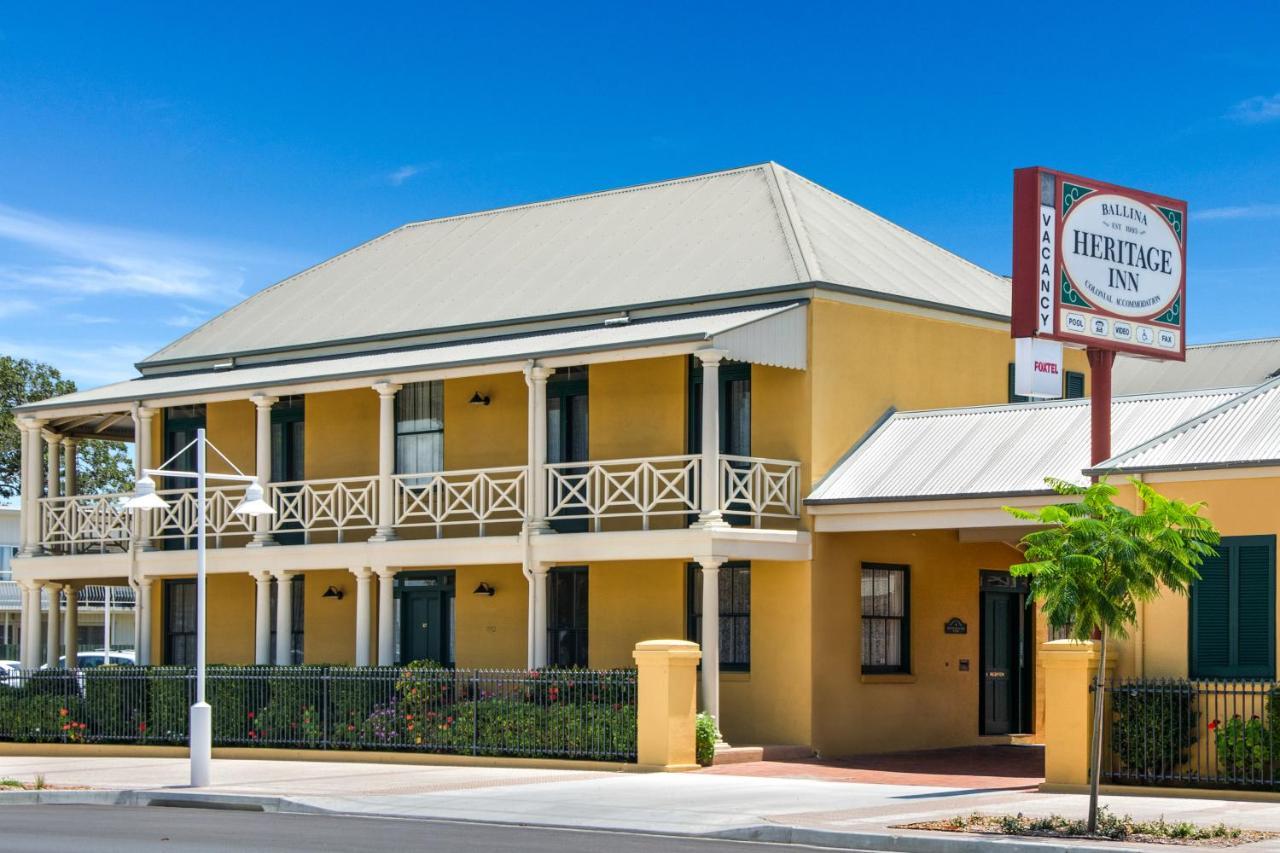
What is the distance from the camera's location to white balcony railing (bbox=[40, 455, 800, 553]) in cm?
2506

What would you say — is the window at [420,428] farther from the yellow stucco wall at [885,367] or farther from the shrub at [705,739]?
the shrub at [705,739]

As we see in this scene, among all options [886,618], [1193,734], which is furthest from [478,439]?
[1193,734]

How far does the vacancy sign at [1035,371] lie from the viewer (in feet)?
90.3

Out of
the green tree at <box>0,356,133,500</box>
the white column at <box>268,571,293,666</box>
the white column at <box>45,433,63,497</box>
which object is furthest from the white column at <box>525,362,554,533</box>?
the green tree at <box>0,356,133,500</box>

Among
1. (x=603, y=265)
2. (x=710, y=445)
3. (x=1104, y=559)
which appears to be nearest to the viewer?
(x=1104, y=559)

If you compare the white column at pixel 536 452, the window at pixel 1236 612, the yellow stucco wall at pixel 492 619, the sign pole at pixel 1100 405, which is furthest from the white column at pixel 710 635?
the window at pixel 1236 612

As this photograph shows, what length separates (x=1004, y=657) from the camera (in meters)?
28.6

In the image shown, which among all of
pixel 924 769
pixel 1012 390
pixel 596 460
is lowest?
pixel 924 769

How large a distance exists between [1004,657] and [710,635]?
672 cm

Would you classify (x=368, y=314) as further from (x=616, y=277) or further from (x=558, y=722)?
(x=558, y=722)

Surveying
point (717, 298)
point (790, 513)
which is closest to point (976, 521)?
point (790, 513)

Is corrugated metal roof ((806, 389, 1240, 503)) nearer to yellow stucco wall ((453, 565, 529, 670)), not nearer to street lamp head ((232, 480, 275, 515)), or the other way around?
yellow stucco wall ((453, 565, 529, 670))

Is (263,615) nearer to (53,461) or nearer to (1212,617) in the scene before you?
(53,461)

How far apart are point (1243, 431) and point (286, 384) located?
45.6 feet
